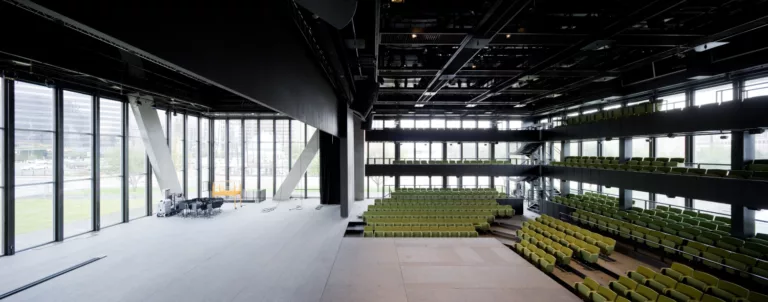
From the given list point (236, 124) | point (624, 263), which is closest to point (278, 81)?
point (624, 263)

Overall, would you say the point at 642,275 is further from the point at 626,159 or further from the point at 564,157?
the point at 564,157

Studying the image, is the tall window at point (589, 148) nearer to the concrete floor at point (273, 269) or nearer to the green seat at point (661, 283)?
the concrete floor at point (273, 269)

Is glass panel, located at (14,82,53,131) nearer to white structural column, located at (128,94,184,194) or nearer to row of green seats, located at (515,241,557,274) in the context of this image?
white structural column, located at (128,94,184,194)

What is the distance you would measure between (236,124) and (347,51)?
46.4 ft

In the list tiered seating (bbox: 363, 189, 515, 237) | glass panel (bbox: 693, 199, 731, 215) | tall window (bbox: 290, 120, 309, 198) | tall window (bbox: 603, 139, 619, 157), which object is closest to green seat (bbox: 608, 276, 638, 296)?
tiered seating (bbox: 363, 189, 515, 237)

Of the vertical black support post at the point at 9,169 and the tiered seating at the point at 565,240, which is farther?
the vertical black support post at the point at 9,169

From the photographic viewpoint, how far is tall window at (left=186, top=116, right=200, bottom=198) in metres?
17.0

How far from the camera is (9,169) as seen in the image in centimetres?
874

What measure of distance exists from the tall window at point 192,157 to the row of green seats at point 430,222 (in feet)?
39.0

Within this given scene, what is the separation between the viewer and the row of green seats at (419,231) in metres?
10.6

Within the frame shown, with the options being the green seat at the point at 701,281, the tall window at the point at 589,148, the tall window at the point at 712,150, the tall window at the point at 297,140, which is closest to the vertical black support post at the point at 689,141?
the tall window at the point at 712,150

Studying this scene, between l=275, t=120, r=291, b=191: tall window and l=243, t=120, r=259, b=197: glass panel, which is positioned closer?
l=243, t=120, r=259, b=197: glass panel

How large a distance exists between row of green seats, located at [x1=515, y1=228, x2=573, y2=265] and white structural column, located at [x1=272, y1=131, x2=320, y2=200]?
13.2 meters

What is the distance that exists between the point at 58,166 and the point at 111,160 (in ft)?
7.57
